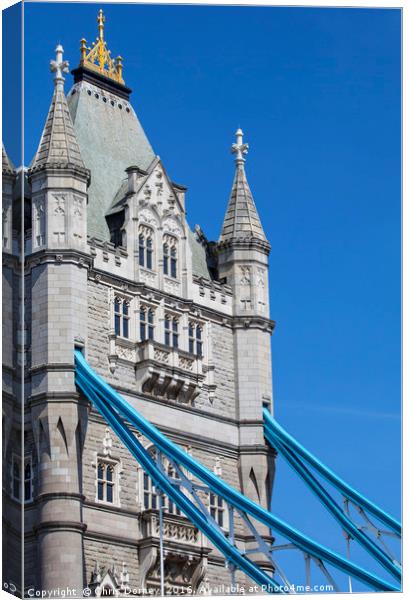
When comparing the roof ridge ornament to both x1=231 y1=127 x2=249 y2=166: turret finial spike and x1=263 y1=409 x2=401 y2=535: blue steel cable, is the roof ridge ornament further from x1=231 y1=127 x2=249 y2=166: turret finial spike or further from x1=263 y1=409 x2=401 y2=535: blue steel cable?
x1=263 y1=409 x2=401 y2=535: blue steel cable

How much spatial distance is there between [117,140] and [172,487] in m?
9.87

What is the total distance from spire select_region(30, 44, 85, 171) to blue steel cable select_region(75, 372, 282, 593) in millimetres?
4865

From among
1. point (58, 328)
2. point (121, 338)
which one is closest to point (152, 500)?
point (121, 338)

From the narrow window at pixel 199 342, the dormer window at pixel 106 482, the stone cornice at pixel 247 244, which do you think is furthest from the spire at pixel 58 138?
the dormer window at pixel 106 482

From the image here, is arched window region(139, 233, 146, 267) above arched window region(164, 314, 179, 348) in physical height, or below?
above

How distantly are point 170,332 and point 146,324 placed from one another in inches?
31.6

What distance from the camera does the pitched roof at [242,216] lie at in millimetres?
40562

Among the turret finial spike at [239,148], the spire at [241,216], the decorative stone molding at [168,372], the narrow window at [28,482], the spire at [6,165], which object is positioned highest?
the turret finial spike at [239,148]

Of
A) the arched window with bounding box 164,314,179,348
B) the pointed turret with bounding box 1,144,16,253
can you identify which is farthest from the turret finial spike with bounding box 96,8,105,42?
the arched window with bounding box 164,314,179,348

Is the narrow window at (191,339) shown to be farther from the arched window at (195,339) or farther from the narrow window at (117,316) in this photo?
the narrow window at (117,316)

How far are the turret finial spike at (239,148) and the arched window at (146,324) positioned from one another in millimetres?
4337

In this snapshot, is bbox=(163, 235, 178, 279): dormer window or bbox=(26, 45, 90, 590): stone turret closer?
bbox=(26, 45, 90, 590): stone turret

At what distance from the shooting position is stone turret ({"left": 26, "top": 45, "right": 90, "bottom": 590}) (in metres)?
34.1

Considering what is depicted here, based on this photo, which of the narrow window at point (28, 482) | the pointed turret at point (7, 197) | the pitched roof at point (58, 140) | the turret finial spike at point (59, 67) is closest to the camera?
the pointed turret at point (7, 197)
